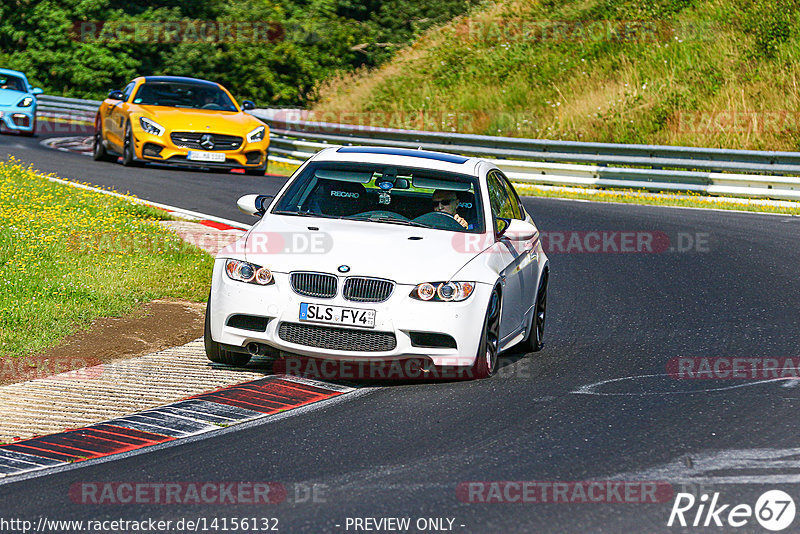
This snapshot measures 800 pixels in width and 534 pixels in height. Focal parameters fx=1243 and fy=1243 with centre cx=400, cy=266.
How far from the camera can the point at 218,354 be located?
27.4 feet

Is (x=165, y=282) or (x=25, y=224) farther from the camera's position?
(x=25, y=224)

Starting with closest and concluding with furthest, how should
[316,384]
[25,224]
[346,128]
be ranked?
[316,384]
[25,224]
[346,128]

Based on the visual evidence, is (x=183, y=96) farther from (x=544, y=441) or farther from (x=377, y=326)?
(x=544, y=441)

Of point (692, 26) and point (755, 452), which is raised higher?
point (692, 26)

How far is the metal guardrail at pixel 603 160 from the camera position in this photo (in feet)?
71.4

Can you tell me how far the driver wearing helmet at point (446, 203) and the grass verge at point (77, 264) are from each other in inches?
110

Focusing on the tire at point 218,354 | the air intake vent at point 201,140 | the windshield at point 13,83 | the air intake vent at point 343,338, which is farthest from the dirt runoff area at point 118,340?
the windshield at point 13,83

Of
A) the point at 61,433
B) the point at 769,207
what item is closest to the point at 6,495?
the point at 61,433

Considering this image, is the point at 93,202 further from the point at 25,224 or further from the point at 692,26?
the point at 692,26

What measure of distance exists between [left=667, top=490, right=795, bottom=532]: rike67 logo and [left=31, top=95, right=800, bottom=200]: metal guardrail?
666 inches

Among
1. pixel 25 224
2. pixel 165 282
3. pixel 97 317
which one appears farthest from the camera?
pixel 25 224

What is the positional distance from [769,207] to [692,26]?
1429 centimetres

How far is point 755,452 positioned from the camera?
6.26m

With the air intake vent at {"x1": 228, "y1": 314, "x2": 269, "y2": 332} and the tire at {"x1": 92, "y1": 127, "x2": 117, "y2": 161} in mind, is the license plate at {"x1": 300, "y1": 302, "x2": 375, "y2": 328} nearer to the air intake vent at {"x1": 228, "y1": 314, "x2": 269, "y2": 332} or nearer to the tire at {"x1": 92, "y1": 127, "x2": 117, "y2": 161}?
the air intake vent at {"x1": 228, "y1": 314, "x2": 269, "y2": 332}
